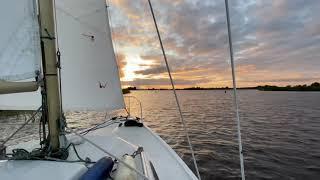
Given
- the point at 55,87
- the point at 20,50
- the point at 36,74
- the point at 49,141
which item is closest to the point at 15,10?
the point at 20,50

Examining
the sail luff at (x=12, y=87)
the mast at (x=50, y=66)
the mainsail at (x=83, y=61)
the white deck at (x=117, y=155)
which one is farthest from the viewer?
the mainsail at (x=83, y=61)

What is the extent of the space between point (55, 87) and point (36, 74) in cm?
38

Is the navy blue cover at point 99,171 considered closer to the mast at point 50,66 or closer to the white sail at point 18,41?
the mast at point 50,66

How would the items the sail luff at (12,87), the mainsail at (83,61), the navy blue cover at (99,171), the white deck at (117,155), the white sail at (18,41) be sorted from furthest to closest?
the mainsail at (83,61) → the white sail at (18,41) → the sail luff at (12,87) → the white deck at (117,155) → the navy blue cover at (99,171)

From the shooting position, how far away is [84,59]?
23.4 ft

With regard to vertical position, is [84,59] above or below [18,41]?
above

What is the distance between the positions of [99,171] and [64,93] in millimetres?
4381

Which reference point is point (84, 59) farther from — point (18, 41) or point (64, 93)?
point (18, 41)

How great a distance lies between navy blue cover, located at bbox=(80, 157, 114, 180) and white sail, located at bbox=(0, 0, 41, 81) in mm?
1560

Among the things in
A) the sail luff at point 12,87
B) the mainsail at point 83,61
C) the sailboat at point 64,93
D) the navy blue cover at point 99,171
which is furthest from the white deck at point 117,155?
the mainsail at point 83,61

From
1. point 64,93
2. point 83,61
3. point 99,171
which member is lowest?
point 99,171

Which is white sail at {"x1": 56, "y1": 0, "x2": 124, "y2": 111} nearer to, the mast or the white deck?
the white deck

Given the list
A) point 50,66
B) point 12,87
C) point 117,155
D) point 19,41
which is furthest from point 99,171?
point 19,41

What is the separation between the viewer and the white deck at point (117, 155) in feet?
10.2
